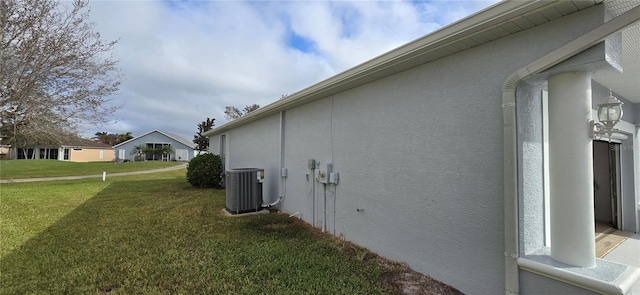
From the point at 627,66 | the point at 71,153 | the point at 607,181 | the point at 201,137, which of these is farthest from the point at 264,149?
the point at 71,153

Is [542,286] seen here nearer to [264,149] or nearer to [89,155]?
[264,149]

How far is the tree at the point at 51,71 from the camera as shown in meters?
9.02

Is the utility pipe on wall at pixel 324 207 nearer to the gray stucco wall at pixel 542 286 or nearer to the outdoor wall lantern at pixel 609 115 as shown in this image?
the gray stucco wall at pixel 542 286

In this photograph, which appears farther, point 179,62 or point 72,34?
point 179,62

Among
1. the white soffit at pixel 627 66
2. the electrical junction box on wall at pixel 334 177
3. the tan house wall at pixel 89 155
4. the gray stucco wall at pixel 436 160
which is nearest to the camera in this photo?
the white soffit at pixel 627 66

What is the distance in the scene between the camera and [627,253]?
343cm

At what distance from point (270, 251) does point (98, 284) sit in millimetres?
2016

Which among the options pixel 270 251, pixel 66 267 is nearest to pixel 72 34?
pixel 66 267

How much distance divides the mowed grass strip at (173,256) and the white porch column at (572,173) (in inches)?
66.5

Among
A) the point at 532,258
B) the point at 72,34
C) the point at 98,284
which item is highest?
the point at 72,34

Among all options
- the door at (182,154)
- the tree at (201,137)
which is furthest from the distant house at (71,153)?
the tree at (201,137)

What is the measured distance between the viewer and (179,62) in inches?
454

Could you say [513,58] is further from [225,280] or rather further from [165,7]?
[165,7]

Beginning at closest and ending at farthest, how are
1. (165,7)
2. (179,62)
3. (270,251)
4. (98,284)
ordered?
(98,284)
(270,251)
(165,7)
(179,62)
